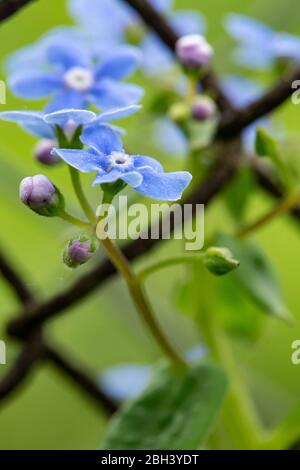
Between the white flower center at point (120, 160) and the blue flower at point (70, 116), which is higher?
the blue flower at point (70, 116)

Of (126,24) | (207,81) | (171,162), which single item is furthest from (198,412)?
(171,162)

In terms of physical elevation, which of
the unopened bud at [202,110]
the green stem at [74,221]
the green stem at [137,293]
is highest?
the unopened bud at [202,110]

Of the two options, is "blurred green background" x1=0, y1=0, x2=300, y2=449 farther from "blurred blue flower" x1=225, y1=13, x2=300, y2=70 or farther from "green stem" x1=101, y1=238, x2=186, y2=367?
"green stem" x1=101, y1=238, x2=186, y2=367

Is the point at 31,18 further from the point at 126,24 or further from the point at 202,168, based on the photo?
the point at 202,168

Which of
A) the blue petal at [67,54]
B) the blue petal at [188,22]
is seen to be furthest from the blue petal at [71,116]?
the blue petal at [188,22]

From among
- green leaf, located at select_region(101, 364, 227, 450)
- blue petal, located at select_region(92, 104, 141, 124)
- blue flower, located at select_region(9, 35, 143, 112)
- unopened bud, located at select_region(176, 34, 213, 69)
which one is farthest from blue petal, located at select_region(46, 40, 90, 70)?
green leaf, located at select_region(101, 364, 227, 450)

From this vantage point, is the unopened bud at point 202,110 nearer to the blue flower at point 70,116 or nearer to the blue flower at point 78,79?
the blue flower at point 78,79
